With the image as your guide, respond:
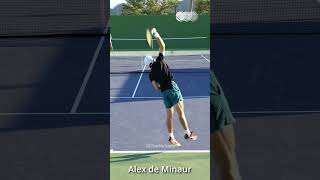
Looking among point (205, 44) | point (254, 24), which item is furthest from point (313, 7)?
point (205, 44)

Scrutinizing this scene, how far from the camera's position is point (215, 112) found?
185 inches

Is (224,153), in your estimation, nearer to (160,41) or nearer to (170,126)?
(170,126)

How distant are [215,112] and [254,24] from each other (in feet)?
4.81

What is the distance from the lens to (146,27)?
15.8ft

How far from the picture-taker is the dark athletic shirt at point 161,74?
4.74 metres

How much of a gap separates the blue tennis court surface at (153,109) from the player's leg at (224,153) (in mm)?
172

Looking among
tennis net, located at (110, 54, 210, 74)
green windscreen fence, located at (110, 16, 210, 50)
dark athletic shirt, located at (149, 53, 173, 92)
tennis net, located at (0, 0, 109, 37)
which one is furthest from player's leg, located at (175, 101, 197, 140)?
tennis net, located at (0, 0, 109, 37)

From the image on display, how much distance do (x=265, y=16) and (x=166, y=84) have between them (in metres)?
1.51

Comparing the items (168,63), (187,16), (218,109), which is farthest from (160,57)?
(218,109)

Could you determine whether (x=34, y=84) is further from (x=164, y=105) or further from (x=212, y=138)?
→ (x=212, y=138)

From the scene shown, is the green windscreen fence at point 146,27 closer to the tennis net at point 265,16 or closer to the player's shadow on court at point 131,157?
the tennis net at point 265,16

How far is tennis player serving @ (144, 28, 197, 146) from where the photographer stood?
473 cm

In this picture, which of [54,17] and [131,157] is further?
[54,17]

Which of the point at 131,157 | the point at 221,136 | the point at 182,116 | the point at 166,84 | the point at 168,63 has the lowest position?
the point at 131,157
